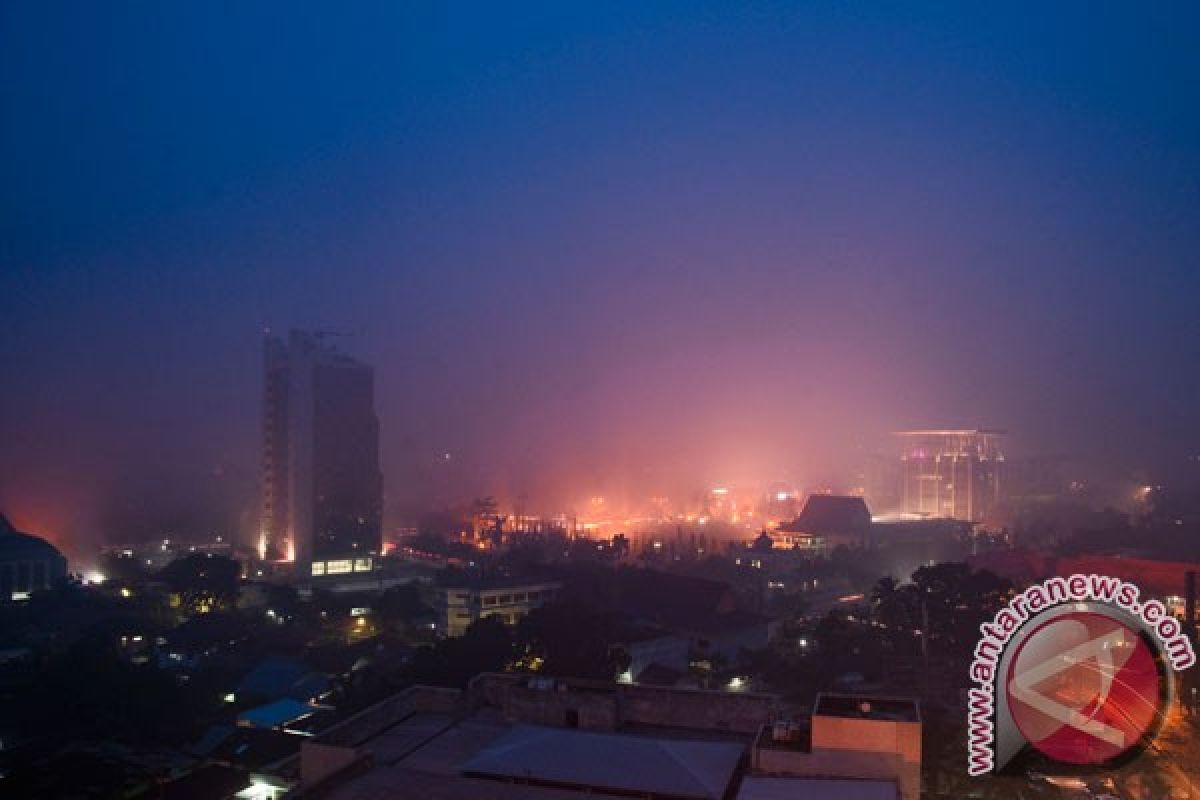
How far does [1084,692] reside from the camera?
1195cm

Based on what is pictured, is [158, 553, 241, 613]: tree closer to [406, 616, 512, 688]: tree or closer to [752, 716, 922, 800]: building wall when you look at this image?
[406, 616, 512, 688]: tree

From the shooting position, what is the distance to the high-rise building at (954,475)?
63.2 m

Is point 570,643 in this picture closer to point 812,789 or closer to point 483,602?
point 483,602

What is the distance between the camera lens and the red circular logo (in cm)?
740

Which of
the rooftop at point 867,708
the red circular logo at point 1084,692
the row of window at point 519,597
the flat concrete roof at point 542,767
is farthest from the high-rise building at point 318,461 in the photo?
the rooftop at point 867,708

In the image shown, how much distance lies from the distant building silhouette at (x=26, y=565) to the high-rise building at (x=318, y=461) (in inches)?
321

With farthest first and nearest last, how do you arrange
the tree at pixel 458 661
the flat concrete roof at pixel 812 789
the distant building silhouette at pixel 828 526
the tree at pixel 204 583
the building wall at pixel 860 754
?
the distant building silhouette at pixel 828 526 < the tree at pixel 204 583 < the tree at pixel 458 661 < the building wall at pixel 860 754 < the flat concrete roof at pixel 812 789

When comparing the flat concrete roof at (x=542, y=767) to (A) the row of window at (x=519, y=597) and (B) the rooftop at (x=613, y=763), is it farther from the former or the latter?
(A) the row of window at (x=519, y=597)

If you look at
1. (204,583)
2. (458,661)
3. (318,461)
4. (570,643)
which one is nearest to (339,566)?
(318,461)

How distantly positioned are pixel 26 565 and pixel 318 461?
1092cm

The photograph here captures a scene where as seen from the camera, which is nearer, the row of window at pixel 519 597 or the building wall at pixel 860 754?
the building wall at pixel 860 754

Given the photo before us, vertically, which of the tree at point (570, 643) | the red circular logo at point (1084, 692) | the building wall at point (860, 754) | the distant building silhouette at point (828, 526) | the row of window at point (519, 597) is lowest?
the distant building silhouette at point (828, 526)

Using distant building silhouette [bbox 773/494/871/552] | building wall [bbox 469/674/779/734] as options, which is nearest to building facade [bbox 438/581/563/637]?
building wall [bbox 469/674/779/734]

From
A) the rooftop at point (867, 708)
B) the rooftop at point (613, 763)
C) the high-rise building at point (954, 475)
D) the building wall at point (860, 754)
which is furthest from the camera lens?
the high-rise building at point (954, 475)
